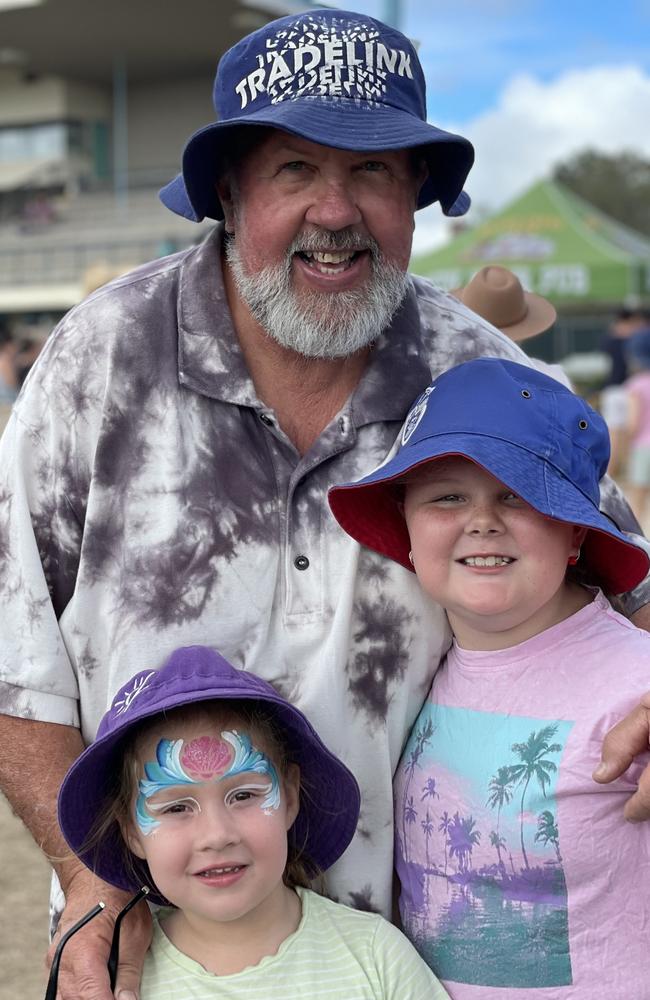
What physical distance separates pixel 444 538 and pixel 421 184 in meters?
0.83

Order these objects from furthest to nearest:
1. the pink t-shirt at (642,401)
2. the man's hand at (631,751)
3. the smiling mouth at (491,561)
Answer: the pink t-shirt at (642,401) < the smiling mouth at (491,561) < the man's hand at (631,751)

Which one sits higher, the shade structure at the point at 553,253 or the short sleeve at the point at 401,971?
the shade structure at the point at 553,253

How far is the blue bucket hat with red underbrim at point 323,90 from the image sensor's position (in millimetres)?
2371

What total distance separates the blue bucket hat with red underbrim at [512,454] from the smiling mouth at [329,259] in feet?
0.97

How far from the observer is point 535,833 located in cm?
221

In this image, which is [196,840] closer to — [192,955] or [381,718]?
[192,955]

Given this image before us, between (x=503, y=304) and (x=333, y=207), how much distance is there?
7.68 ft

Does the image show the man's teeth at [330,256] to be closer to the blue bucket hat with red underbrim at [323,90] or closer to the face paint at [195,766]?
the blue bucket hat with red underbrim at [323,90]

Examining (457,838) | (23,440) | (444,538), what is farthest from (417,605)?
(23,440)

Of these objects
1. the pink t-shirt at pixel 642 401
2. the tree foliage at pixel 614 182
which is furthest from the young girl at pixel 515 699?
the tree foliage at pixel 614 182

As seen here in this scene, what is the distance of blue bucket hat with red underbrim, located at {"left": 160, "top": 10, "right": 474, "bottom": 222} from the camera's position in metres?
2.37

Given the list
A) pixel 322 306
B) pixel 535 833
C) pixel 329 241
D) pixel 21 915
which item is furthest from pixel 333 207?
pixel 21 915

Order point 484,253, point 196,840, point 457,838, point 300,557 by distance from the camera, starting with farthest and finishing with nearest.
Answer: point 484,253 → point 300,557 → point 457,838 → point 196,840

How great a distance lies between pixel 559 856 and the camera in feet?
7.21
